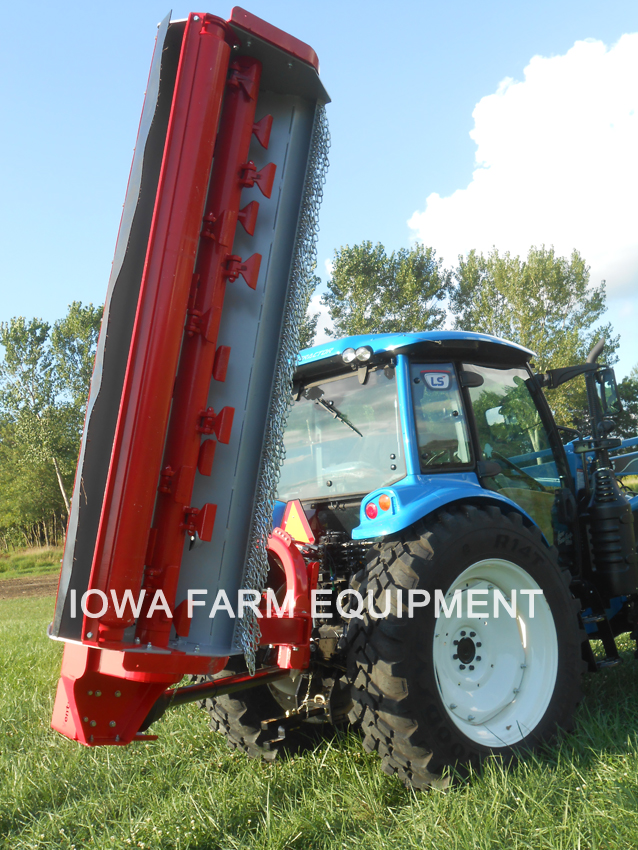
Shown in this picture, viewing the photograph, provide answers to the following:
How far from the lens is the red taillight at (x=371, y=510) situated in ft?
8.63

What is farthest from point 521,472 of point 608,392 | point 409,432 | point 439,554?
point 439,554

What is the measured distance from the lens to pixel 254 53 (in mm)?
2178

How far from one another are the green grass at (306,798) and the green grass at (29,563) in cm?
1995

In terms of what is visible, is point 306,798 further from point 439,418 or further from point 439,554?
point 439,418

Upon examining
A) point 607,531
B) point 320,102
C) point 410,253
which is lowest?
point 607,531

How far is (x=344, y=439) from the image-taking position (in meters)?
3.20

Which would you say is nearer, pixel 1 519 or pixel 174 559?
pixel 174 559

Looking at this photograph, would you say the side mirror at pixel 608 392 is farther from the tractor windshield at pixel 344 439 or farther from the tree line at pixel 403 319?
the tree line at pixel 403 319

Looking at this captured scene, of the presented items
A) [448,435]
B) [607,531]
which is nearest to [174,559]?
[448,435]

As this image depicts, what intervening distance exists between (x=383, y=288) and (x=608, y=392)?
18.0 metres

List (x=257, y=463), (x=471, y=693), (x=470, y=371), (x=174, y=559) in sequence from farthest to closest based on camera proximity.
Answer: (x=470, y=371) → (x=471, y=693) → (x=257, y=463) → (x=174, y=559)

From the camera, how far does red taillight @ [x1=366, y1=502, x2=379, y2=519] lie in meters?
2.63

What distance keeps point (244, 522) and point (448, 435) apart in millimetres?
1290

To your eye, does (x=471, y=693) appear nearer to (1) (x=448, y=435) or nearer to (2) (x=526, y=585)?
(2) (x=526, y=585)
